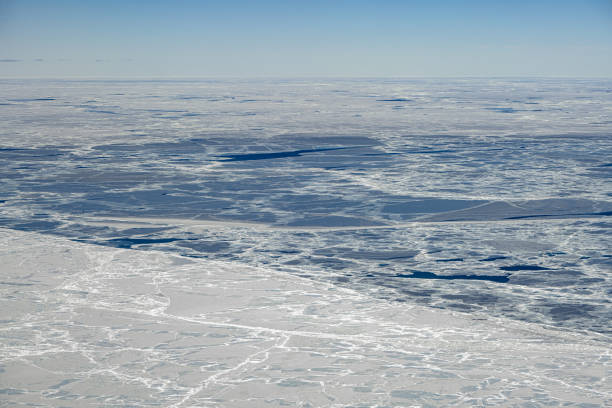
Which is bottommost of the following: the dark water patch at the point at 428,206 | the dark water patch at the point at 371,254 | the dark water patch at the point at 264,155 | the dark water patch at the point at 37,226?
the dark water patch at the point at 371,254

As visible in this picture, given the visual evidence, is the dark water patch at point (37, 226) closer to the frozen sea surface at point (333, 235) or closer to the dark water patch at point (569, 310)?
the frozen sea surface at point (333, 235)

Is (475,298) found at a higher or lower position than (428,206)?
lower

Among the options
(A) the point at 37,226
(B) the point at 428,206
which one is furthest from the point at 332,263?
(A) the point at 37,226

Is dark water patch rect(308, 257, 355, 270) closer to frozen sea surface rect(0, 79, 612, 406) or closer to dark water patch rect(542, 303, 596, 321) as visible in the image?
frozen sea surface rect(0, 79, 612, 406)

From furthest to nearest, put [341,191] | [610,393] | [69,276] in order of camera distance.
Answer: [341,191]
[69,276]
[610,393]

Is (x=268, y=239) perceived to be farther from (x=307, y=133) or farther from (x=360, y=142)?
(x=307, y=133)

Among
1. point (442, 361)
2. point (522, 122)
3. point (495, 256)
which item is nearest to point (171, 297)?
point (442, 361)

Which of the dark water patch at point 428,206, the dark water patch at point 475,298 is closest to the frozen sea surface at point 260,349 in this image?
the dark water patch at point 475,298

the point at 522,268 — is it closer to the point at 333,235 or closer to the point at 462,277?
the point at 462,277

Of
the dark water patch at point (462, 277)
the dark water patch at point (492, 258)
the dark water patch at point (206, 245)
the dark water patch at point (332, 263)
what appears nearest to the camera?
the dark water patch at point (462, 277)

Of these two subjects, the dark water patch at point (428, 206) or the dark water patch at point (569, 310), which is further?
the dark water patch at point (428, 206)

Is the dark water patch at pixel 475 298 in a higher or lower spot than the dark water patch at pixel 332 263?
lower
